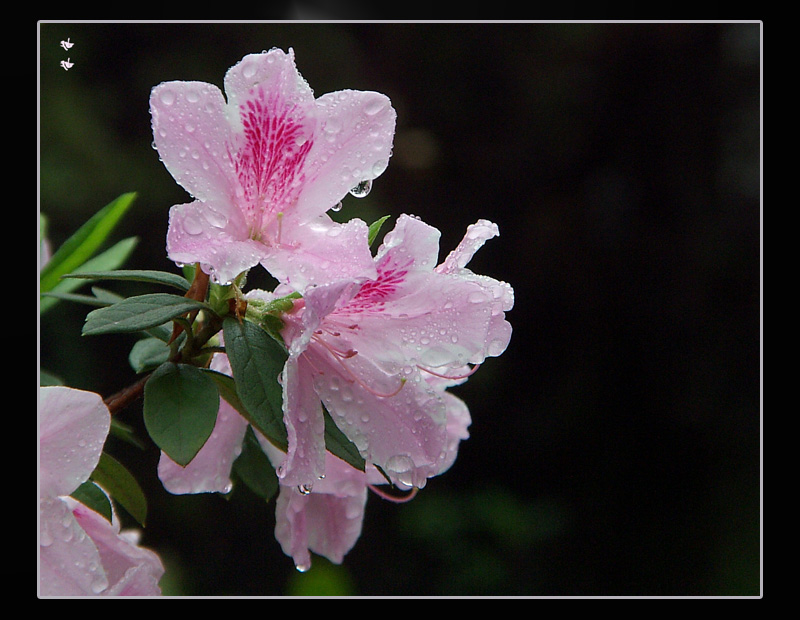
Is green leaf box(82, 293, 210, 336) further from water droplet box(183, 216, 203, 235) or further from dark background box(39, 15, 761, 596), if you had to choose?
dark background box(39, 15, 761, 596)

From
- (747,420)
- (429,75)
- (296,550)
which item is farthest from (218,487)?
(747,420)

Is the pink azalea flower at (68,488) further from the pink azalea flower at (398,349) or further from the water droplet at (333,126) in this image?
the water droplet at (333,126)

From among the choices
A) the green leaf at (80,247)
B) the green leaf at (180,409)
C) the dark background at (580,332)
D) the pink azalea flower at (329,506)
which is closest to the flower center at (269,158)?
the green leaf at (180,409)

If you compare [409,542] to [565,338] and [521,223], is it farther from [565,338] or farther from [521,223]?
[521,223]

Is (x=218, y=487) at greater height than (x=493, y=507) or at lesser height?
greater

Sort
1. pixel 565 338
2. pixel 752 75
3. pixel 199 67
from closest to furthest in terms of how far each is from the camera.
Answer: pixel 199 67
pixel 752 75
pixel 565 338

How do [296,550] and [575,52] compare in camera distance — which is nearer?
[296,550]

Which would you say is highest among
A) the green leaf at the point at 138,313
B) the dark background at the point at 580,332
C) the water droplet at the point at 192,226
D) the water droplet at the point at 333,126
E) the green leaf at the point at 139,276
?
the water droplet at the point at 333,126
